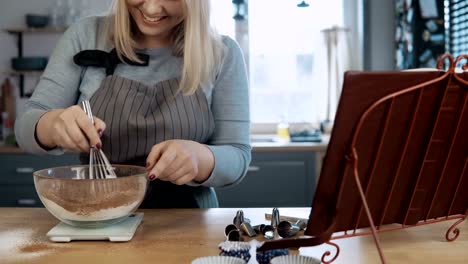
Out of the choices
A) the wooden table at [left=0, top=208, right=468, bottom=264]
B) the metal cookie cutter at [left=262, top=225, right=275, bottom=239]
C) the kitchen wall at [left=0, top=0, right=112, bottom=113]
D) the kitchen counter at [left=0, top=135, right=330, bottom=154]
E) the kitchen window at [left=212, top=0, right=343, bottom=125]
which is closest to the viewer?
the wooden table at [left=0, top=208, right=468, bottom=264]

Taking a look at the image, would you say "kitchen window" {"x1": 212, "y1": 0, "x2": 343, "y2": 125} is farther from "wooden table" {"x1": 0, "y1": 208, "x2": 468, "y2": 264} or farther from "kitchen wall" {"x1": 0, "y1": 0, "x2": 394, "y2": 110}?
"wooden table" {"x1": 0, "y1": 208, "x2": 468, "y2": 264}

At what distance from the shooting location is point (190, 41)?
4.03ft

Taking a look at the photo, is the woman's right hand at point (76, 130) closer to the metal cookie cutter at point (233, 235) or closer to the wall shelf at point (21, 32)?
the metal cookie cutter at point (233, 235)

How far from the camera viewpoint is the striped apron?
1229 mm

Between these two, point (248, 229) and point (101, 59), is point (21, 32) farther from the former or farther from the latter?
point (248, 229)

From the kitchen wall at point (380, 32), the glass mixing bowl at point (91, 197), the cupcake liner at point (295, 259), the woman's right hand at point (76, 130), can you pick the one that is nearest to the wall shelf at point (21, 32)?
the kitchen wall at point (380, 32)

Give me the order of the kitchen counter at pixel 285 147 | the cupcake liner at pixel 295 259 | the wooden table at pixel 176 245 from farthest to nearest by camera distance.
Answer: the kitchen counter at pixel 285 147 → the wooden table at pixel 176 245 → the cupcake liner at pixel 295 259

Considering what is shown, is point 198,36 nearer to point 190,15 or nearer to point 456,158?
point 190,15

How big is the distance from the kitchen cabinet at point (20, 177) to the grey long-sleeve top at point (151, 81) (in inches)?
70.0

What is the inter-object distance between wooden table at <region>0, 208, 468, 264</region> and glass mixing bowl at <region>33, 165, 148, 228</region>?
0.04m

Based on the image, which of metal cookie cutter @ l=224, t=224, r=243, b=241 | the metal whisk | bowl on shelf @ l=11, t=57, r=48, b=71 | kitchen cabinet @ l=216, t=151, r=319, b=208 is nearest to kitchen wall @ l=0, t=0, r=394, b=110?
bowl on shelf @ l=11, t=57, r=48, b=71

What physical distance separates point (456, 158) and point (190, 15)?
2.22 ft

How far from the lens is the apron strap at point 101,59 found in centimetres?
123

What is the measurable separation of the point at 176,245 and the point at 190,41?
53 centimetres
